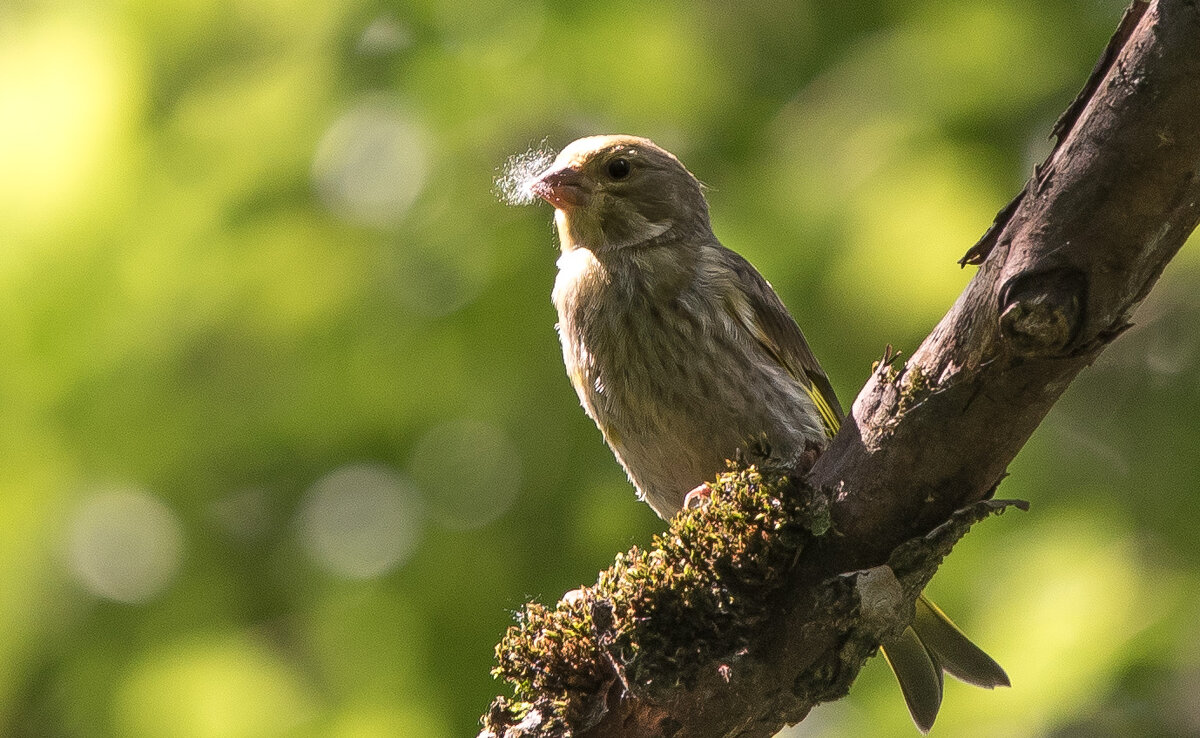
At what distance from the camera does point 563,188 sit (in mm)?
4242

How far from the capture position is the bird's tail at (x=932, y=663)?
3.38 meters

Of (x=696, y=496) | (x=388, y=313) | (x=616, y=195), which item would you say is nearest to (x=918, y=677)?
(x=696, y=496)

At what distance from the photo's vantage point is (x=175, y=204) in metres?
4.64

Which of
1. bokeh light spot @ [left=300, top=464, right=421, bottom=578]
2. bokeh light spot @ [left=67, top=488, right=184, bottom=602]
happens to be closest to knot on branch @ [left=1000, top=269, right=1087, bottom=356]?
bokeh light spot @ [left=300, top=464, right=421, bottom=578]

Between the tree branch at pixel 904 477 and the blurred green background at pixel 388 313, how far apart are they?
1812 millimetres

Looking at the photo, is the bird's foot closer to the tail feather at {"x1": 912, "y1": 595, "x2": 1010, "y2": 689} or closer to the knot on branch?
the tail feather at {"x1": 912, "y1": 595, "x2": 1010, "y2": 689}

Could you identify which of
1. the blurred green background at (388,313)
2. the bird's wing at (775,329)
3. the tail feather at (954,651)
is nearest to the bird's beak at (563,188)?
the bird's wing at (775,329)

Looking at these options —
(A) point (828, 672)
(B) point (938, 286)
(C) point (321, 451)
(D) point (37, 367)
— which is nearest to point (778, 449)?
(B) point (938, 286)

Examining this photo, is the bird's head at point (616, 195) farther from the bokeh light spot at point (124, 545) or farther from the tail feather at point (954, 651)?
the bokeh light spot at point (124, 545)

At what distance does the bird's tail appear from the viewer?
3375 millimetres

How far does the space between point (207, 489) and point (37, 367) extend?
2.61ft

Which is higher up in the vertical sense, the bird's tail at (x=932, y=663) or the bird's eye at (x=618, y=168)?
the bird's eye at (x=618, y=168)

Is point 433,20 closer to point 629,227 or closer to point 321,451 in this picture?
point 629,227

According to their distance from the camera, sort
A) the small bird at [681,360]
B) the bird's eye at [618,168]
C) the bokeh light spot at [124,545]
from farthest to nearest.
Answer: the bokeh light spot at [124,545] → the bird's eye at [618,168] → the small bird at [681,360]
